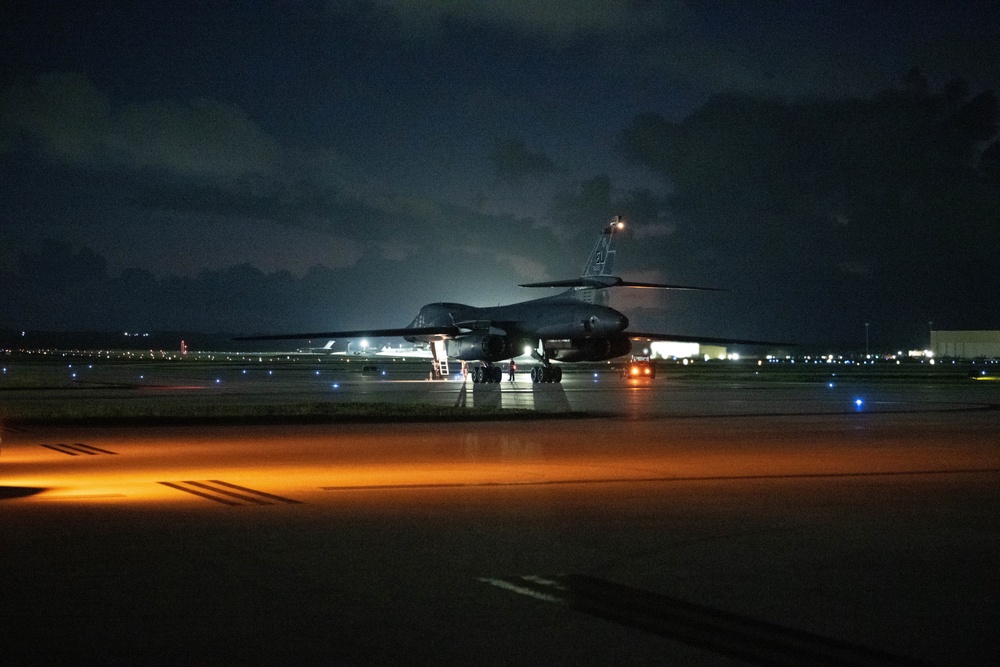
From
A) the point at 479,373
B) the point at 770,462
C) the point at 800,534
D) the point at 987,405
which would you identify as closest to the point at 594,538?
the point at 800,534

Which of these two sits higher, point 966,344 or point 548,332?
point 966,344

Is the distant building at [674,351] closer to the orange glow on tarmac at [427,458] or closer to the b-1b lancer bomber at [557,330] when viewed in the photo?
the b-1b lancer bomber at [557,330]

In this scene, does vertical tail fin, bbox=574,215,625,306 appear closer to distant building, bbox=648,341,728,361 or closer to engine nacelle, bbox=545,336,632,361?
engine nacelle, bbox=545,336,632,361

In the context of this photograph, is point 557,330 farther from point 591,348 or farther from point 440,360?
point 440,360

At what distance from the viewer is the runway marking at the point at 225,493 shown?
14648mm

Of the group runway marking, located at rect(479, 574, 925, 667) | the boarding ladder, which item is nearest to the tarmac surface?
runway marking, located at rect(479, 574, 925, 667)

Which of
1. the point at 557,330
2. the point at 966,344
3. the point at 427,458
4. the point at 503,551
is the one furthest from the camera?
the point at 966,344

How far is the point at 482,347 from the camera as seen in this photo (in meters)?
55.8

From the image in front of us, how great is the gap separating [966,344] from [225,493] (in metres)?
150

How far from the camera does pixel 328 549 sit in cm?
1113

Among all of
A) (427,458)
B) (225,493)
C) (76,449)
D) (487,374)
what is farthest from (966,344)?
(225,493)

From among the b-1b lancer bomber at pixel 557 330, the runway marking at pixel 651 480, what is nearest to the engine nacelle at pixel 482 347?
the b-1b lancer bomber at pixel 557 330

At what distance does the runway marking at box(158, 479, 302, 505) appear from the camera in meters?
14.6

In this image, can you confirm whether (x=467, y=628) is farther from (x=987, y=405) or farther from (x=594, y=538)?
(x=987, y=405)
